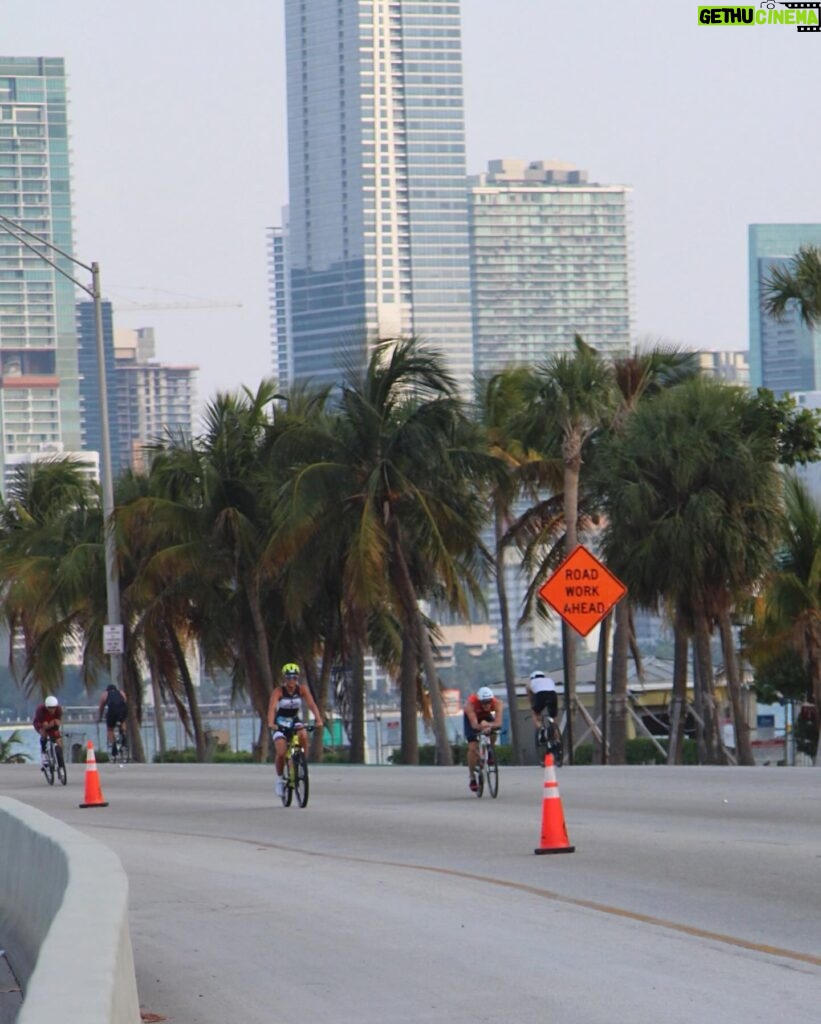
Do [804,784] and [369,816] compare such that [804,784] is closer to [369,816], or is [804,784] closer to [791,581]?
[369,816]

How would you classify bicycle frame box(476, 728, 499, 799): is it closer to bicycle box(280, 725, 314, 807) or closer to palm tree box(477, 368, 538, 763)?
bicycle box(280, 725, 314, 807)

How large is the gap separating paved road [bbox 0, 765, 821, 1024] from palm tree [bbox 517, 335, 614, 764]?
16383mm

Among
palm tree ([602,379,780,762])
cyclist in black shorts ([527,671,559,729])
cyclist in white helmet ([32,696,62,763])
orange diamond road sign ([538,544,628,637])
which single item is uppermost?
palm tree ([602,379,780,762])

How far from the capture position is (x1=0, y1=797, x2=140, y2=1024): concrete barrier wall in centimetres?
650

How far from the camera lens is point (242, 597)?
4594cm

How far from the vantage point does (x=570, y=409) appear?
40031 millimetres

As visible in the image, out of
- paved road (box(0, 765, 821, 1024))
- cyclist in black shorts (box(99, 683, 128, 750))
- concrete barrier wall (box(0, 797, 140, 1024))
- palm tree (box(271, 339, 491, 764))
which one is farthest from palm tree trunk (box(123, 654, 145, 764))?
concrete barrier wall (box(0, 797, 140, 1024))

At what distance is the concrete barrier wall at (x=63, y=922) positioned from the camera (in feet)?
21.3

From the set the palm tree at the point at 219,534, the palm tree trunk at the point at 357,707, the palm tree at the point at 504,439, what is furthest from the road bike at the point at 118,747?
the palm tree at the point at 504,439

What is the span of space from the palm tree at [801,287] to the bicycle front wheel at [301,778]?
10938 millimetres

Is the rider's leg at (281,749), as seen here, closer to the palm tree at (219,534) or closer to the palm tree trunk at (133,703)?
the palm tree at (219,534)

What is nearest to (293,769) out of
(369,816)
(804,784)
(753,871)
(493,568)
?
(369,816)

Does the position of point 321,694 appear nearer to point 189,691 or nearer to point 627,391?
point 189,691

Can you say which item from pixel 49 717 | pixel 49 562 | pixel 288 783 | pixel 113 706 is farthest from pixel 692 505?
pixel 49 562
